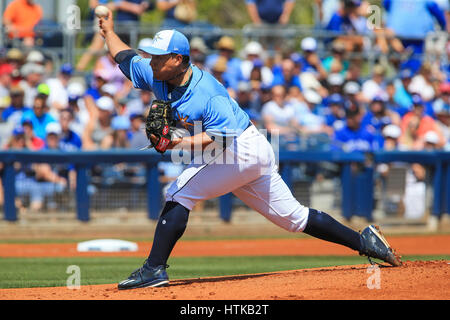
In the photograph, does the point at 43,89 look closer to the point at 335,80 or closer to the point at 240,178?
the point at 335,80

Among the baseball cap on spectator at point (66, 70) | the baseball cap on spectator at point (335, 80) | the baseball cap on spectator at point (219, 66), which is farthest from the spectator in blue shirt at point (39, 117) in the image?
the baseball cap on spectator at point (335, 80)

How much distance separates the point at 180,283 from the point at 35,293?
115 cm

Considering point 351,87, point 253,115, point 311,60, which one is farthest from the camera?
point 311,60

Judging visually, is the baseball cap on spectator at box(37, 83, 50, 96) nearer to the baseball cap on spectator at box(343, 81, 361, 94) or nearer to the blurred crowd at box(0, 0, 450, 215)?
the blurred crowd at box(0, 0, 450, 215)

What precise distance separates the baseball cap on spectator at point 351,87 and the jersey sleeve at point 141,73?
8.08 m

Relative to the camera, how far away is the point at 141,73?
6.05 metres

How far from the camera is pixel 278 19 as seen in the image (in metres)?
15.3

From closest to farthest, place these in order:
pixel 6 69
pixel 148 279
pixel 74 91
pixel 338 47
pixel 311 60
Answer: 1. pixel 148 279
2. pixel 74 91
3. pixel 6 69
4. pixel 311 60
5. pixel 338 47

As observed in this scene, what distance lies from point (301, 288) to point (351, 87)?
8.64 metres

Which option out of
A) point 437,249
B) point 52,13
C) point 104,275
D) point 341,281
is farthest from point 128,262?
point 52,13

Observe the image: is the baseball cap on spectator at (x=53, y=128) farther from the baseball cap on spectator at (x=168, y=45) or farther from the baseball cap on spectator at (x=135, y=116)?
the baseball cap on spectator at (x=168, y=45)

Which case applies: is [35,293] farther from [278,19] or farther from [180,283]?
[278,19]

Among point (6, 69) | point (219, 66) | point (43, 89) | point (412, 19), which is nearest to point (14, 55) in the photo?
point (6, 69)

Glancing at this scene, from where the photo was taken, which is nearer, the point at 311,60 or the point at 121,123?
the point at 121,123
